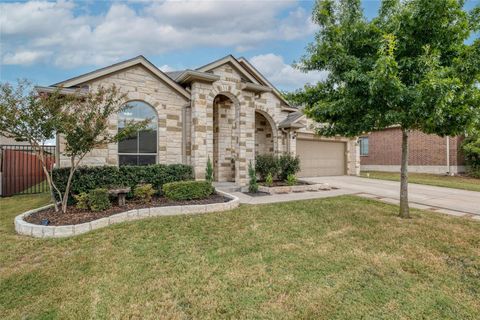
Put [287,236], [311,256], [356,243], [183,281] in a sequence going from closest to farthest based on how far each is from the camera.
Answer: [183,281] → [311,256] → [356,243] → [287,236]

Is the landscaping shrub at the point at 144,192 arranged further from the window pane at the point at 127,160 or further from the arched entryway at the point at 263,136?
the arched entryway at the point at 263,136

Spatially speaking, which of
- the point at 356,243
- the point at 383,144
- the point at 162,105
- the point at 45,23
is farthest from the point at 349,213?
the point at 383,144

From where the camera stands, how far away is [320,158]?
17016 mm

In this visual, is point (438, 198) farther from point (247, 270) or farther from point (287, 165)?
point (247, 270)

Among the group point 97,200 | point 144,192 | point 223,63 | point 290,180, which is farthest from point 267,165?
point 97,200

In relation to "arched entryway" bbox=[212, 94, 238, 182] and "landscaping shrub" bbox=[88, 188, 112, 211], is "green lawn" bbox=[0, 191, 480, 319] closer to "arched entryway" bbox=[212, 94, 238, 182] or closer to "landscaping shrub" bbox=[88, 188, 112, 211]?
"landscaping shrub" bbox=[88, 188, 112, 211]

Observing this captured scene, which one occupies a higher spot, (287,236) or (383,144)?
(383,144)

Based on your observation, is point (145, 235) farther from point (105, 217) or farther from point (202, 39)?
point (202, 39)

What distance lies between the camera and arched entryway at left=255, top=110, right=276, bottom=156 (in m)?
14.9

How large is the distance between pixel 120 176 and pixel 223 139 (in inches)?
237

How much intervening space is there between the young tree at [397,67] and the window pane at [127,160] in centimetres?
661

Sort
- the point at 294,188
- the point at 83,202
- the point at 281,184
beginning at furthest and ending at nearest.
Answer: the point at 281,184, the point at 294,188, the point at 83,202

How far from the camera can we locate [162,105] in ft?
32.6

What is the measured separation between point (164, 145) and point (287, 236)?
649 centimetres
